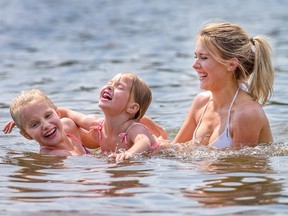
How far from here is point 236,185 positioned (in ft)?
22.0

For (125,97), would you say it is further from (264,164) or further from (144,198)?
(144,198)

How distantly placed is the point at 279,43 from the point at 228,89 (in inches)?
411

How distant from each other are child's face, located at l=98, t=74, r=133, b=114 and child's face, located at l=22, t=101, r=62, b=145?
18.4 inches

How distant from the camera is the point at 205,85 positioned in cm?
824

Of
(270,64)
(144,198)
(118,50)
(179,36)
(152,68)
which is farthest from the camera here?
(179,36)

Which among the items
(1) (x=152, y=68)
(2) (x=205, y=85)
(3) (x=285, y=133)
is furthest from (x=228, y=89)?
(1) (x=152, y=68)

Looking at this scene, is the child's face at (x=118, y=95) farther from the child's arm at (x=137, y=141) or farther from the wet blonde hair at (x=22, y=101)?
the wet blonde hair at (x=22, y=101)

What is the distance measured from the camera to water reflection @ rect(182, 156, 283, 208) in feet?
20.4

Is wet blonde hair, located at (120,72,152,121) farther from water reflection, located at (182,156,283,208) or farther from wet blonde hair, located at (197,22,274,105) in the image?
water reflection, located at (182,156,283,208)

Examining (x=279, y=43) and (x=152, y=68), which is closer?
(x=152, y=68)

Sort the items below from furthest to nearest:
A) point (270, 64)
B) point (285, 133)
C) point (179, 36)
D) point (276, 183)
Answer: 1. point (179, 36)
2. point (285, 133)
3. point (270, 64)
4. point (276, 183)

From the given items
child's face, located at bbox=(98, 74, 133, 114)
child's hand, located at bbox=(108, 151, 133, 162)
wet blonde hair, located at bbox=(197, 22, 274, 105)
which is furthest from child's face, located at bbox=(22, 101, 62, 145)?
wet blonde hair, located at bbox=(197, 22, 274, 105)

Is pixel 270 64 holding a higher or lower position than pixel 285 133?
higher

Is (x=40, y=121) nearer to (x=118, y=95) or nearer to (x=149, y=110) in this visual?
(x=118, y=95)
